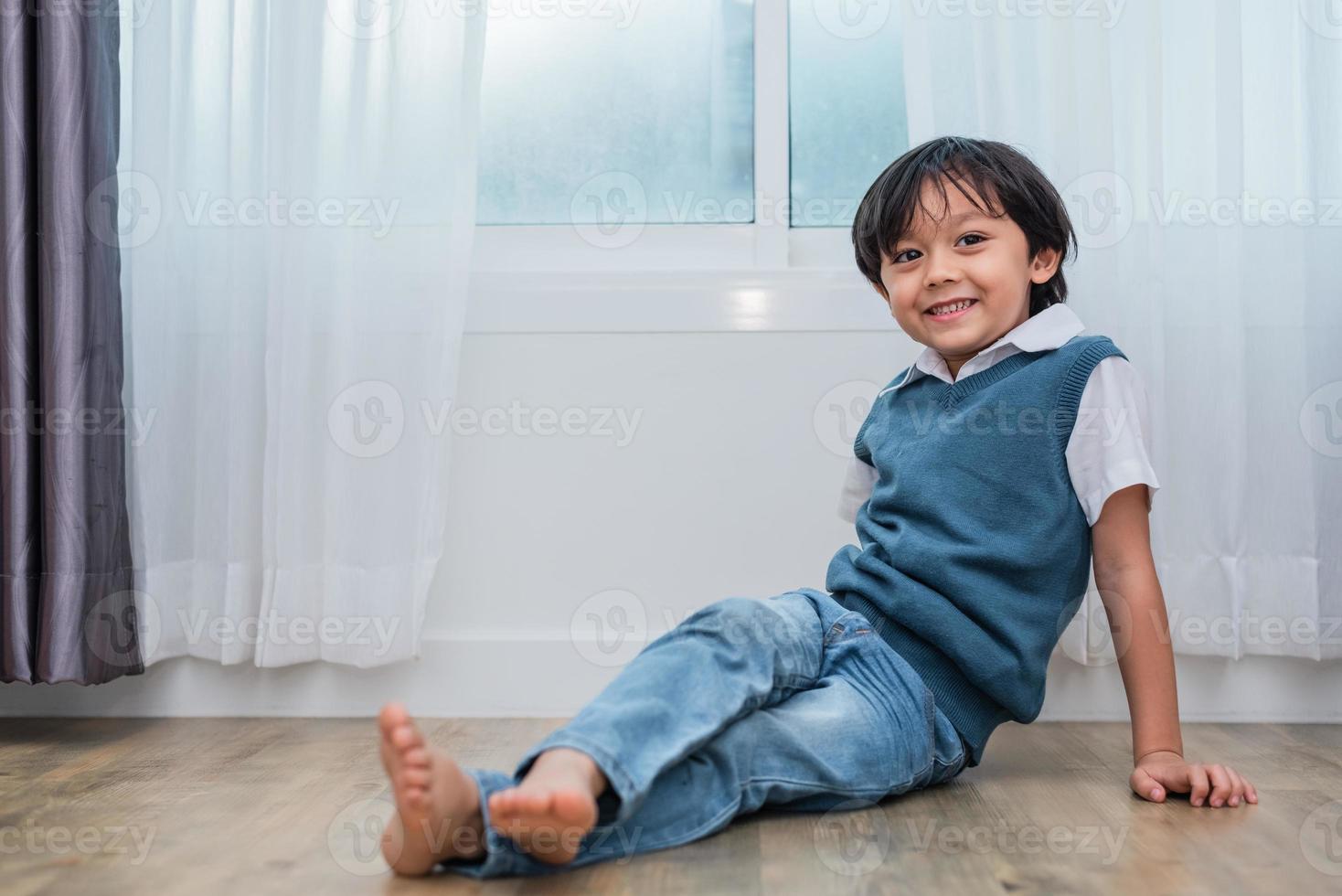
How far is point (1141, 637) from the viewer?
109cm

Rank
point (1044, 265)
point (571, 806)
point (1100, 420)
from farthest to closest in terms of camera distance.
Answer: point (1044, 265) < point (1100, 420) < point (571, 806)

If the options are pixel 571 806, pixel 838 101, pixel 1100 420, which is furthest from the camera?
pixel 838 101

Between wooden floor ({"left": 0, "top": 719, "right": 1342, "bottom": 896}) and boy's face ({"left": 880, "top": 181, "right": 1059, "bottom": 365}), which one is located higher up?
boy's face ({"left": 880, "top": 181, "right": 1059, "bottom": 365})

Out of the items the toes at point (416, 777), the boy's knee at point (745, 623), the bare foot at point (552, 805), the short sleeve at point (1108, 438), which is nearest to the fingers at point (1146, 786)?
the short sleeve at point (1108, 438)

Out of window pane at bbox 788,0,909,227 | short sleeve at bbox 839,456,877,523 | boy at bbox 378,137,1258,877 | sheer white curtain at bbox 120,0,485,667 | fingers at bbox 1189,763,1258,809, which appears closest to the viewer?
boy at bbox 378,137,1258,877

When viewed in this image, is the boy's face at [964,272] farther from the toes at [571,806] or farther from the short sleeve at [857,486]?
the toes at [571,806]

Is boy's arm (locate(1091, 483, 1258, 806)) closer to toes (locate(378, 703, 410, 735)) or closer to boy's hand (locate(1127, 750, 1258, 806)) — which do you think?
boy's hand (locate(1127, 750, 1258, 806))

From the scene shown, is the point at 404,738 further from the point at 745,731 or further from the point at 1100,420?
the point at 1100,420

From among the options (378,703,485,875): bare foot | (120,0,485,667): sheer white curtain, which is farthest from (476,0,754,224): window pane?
(378,703,485,875): bare foot

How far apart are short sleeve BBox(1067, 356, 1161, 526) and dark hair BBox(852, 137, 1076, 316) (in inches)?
6.6

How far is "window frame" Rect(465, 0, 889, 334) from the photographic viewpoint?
1539 mm

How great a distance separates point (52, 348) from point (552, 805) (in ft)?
3.16

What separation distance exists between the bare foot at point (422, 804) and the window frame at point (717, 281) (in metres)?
0.85

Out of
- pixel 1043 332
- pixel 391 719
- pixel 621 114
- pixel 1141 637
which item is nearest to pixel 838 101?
pixel 621 114
